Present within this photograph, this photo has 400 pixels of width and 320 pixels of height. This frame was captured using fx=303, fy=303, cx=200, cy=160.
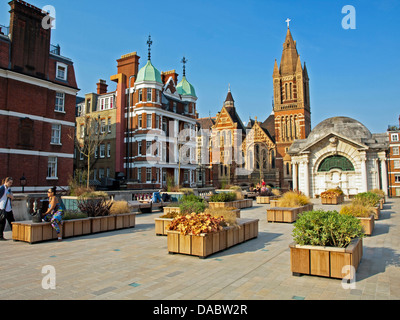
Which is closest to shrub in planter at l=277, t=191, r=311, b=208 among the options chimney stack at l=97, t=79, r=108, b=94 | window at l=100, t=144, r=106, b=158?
window at l=100, t=144, r=106, b=158

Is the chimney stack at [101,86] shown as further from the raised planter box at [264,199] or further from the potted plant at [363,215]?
the potted plant at [363,215]

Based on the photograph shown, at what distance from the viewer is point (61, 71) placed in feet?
95.1

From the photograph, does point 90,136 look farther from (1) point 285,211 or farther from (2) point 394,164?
(2) point 394,164

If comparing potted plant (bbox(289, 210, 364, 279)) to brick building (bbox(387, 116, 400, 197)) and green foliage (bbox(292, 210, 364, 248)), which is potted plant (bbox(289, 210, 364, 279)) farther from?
brick building (bbox(387, 116, 400, 197))

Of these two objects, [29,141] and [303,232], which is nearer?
[303,232]

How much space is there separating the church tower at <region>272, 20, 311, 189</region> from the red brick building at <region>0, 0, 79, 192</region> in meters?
42.5

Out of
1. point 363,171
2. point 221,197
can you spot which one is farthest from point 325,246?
point 363,171

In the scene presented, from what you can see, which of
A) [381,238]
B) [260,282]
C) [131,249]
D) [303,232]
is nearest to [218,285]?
[260,282]

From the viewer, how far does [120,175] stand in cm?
3556

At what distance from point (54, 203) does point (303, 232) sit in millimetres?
7466

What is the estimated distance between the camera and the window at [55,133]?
27.4 meters

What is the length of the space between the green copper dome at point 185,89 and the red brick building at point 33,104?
1967 centimetres
